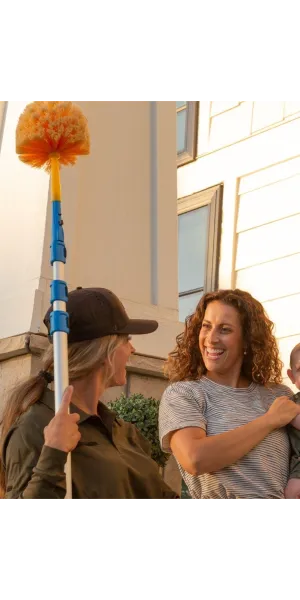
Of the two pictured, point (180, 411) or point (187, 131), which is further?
point (187, 131)

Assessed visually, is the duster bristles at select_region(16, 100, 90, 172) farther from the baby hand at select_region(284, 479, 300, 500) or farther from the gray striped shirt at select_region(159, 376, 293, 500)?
the baby hand at select_region(284, 479, 300, 500)

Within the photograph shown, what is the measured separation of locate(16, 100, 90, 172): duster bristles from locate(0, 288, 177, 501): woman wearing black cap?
38cm

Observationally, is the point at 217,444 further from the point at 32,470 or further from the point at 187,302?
the point at 187,302

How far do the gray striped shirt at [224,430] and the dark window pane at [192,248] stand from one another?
3403mm

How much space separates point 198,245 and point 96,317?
378 centimetres

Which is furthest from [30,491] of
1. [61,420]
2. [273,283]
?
[273,283]

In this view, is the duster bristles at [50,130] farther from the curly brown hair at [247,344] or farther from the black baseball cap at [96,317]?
the curly brown hair at [247,344]

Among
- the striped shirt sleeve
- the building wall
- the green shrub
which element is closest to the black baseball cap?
the striped shirt sleeve

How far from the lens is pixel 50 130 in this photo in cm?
207

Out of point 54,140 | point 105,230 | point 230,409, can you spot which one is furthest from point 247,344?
point 105,230

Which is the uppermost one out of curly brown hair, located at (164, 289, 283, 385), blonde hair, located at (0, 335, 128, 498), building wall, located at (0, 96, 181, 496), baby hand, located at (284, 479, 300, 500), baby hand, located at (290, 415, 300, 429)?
building wall, located at (0, 96, 181, 496)

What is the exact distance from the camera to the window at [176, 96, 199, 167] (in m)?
6.09
